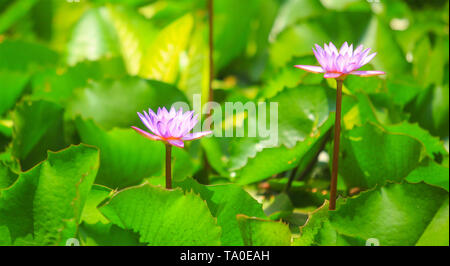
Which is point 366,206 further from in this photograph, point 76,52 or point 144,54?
point 76,52

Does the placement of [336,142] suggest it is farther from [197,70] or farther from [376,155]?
[197,70]

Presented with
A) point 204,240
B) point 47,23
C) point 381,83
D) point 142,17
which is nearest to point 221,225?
point 204,240

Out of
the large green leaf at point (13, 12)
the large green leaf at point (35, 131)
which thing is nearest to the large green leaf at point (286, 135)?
the large green leaf at point (35, 131)

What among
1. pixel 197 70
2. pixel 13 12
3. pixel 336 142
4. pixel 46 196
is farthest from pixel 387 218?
pixel 13 12

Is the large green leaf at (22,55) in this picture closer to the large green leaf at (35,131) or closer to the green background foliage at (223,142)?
the green background foliage at (223,142)

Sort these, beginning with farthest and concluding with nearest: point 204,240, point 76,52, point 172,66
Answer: point 76,52 < point 172,66 < point 204,240

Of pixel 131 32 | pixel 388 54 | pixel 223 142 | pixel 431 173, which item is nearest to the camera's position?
pixel 431 173
